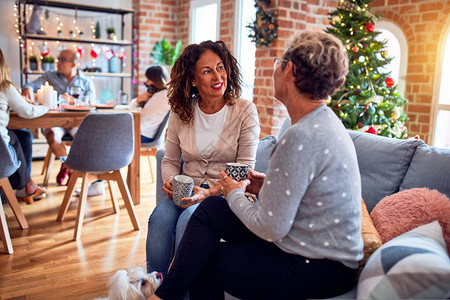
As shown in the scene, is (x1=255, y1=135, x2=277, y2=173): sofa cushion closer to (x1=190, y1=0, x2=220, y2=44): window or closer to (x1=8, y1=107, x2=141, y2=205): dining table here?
(x1=8, y1=107, x2=141, y2=205): dining table

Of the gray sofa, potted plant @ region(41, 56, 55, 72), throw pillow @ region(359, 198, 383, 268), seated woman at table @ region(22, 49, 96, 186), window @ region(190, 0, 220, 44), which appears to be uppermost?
window @ region(190, 0, 220, 44)

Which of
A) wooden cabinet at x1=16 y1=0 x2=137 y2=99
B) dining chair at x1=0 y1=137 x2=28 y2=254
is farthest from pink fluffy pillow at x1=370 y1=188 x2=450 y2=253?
wooden cabinet at x1=16 y1=0 x2=137 y2=99

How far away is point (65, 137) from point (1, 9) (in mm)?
2294

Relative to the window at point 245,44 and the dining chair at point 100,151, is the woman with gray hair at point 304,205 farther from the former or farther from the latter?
the window at point 245,44

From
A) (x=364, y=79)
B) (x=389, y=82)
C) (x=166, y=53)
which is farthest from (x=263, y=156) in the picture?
(x=166, y=53)

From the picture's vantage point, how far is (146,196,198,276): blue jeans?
1849 millimetres

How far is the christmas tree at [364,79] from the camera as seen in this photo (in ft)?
10.4

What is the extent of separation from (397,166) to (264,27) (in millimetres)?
2407

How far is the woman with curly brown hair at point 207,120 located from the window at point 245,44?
2.71m

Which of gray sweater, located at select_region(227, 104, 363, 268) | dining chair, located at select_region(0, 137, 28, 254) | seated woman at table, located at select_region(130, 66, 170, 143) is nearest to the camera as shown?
gray sweater, located at select_region(227, 104, 363, 268)

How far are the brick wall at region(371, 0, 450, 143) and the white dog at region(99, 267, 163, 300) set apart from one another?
321cm

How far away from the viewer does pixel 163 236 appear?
185 cm

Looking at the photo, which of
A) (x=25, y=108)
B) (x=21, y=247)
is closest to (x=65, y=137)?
(x=25, y=108)

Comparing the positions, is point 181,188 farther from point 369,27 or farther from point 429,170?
point 369,27
